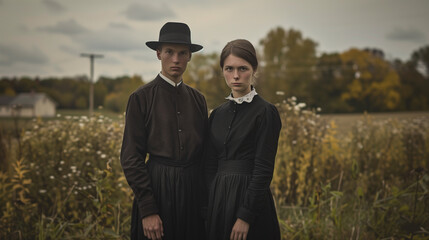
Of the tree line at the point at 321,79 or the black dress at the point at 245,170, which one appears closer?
the black dress at the point at 245,170

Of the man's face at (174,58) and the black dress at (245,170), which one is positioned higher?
the man's face at (174,58)

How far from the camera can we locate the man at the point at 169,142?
235 cm

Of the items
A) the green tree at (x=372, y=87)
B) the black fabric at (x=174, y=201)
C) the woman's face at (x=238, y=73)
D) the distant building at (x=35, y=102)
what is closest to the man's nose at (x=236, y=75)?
the woman's face at (x=238, y=73)

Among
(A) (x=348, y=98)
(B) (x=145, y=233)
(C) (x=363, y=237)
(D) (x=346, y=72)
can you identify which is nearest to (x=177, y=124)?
(B) (x=145, y=233)

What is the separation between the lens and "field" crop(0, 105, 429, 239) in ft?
12.3

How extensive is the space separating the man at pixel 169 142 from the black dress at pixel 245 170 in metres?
0.15

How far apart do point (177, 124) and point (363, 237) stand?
2578mm

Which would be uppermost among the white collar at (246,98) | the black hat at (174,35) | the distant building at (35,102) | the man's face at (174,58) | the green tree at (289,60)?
the green tree at (289,60)

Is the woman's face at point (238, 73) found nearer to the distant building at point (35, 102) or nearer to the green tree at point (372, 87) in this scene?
the green tree at point (372, 87)

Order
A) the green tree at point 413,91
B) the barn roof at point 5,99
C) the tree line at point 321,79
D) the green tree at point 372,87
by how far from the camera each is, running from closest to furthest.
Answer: the tree line at point 321,79 → the green tree at point 372,87 → the green tree at point 413,91 → the barn roof at point 5,99

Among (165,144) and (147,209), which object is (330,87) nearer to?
(165,144)

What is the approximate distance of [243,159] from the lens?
2270mm

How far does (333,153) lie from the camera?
538cm

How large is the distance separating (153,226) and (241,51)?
1.23 metres
